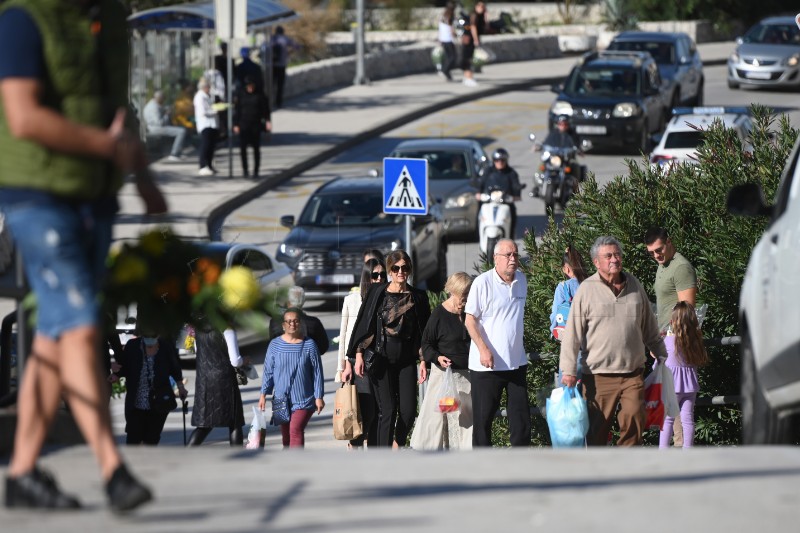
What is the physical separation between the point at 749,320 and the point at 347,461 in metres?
2.23

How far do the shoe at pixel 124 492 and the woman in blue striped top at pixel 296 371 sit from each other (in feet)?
25.1

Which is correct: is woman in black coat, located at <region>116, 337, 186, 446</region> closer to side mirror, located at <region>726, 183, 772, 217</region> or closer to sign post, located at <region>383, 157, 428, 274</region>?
side mirror, located at <region>726, 183, 772, 217</region>

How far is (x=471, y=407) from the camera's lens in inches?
470

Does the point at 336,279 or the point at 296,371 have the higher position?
the point at 296,371

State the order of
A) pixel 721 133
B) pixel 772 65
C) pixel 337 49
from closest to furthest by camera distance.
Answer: pixel 721 133, pixel 772 65, pixel 337 49

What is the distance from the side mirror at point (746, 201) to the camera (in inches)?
291

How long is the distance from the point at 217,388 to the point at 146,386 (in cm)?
78

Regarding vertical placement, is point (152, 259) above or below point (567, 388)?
above

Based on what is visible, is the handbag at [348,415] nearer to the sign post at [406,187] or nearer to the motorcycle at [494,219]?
the sign post at [406,187]

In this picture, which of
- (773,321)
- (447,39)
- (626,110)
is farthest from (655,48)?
(773,321)

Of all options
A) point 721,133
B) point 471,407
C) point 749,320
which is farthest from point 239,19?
point 749,320

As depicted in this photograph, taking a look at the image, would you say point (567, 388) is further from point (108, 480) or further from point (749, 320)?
point (108, 480)

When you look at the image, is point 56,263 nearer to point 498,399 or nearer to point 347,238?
point 498,399

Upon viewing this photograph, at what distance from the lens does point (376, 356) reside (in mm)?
12492
